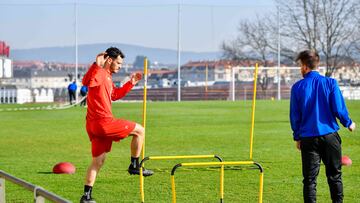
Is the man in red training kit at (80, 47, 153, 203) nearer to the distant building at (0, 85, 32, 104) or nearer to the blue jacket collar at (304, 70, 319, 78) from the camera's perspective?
the blue jacket collar at (304, 70, 319, 78)

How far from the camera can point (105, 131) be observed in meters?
10.6

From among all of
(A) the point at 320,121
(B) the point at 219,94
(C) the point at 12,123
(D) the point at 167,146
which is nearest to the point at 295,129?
(A) the point at 320,121

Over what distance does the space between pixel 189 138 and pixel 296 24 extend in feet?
172

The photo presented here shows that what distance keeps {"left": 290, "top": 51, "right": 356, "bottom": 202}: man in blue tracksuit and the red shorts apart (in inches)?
85.4

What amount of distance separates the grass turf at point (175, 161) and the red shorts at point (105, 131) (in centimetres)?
135

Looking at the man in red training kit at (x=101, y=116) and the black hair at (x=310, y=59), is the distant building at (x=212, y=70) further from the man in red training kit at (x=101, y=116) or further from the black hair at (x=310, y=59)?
the black hair at (x=310, y=59)

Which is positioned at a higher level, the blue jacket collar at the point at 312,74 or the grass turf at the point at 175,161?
the blue jacket collar at the point at 312,74

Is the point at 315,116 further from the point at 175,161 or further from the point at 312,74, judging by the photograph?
the point at 175,161

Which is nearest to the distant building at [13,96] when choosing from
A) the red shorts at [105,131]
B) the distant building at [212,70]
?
the distant building at [212,70]

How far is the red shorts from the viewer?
417 inches

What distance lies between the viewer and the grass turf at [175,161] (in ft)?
41.0

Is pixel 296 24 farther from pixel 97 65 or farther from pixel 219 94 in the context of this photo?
pixel 97 65

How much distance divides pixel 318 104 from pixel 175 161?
789cm

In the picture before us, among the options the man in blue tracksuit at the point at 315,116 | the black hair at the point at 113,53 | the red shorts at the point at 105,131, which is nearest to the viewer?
the man in blue tracksuit at the point at 315,116
